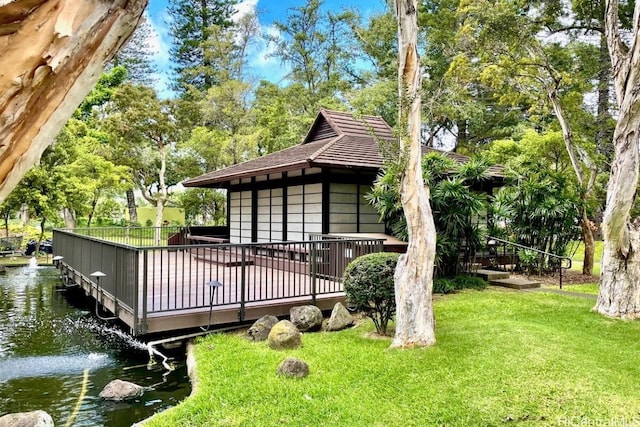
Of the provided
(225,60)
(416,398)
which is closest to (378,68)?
(225,60)

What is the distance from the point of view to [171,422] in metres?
3.87

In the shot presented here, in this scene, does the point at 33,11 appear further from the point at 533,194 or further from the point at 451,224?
the point at 533,194

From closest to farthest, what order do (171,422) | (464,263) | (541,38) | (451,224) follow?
(171,422) < (451,224) < (464,263) < (541,38)

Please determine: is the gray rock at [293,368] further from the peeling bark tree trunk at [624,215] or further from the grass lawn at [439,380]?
the peeling bark tree trunk at [624,215]

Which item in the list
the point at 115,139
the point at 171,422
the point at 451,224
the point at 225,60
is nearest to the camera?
the point at 171,422

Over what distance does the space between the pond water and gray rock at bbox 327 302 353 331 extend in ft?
7.22

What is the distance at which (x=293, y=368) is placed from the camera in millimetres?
4742

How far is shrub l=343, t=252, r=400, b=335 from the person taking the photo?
19.4 ft

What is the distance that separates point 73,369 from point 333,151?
692cm

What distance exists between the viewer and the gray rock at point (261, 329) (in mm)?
6184

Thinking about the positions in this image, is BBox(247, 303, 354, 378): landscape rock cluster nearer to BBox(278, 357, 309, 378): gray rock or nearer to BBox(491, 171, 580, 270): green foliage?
BBox(278, 357, 309, 378): gray rock

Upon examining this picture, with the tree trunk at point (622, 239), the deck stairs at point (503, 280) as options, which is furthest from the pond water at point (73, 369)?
the deck stairs at point (503, 280)

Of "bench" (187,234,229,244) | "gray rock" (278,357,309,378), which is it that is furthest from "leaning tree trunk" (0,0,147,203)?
"bench" (187,234,229,244)

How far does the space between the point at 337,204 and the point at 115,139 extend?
14496 millimetres
